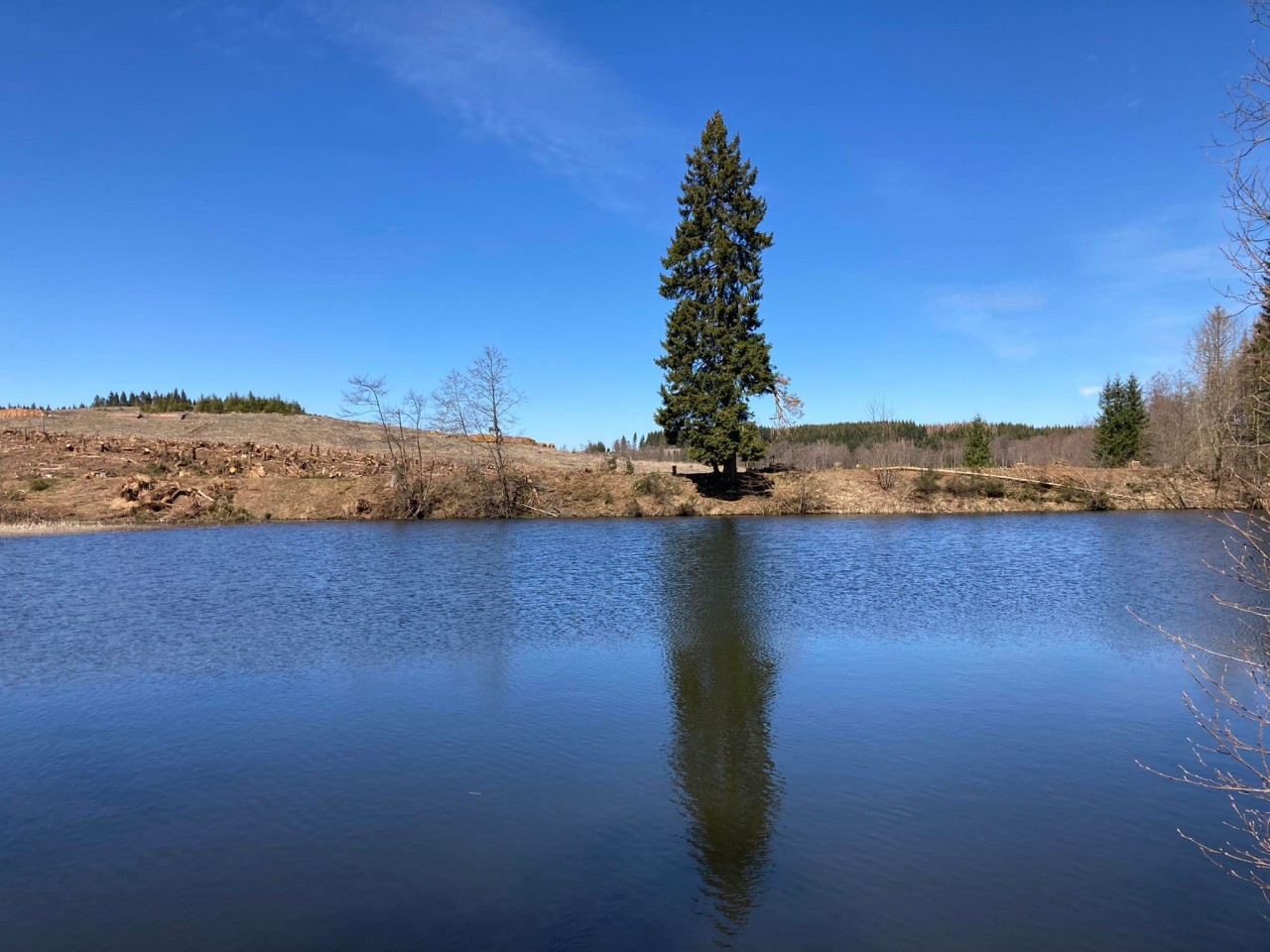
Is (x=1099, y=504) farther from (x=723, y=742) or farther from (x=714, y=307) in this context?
(x=723, y=742)

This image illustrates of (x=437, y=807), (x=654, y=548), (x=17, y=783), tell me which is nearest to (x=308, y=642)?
(x=17, y=783)

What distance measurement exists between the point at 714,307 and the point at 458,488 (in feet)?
66.4

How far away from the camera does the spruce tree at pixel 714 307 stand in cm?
4725

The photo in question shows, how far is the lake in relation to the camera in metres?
6.66

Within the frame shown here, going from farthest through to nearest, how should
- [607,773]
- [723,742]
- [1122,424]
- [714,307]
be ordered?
[1122,424] → [714,307] → [723,742] → [607,773]

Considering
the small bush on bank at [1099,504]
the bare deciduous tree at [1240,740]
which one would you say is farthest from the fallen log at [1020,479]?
the bare deciduous tree at [1240,740]

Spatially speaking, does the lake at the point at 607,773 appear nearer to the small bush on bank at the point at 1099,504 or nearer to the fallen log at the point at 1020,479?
the small bush on bank at the point at 1099,504

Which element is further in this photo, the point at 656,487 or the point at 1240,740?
the point at 656,487

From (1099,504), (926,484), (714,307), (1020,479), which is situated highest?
(714,307)

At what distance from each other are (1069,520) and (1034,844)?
40845 millimetres

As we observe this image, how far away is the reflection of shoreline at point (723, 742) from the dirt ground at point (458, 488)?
28756mm

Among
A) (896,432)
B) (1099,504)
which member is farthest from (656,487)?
(896,432)

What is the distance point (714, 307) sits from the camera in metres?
48.0

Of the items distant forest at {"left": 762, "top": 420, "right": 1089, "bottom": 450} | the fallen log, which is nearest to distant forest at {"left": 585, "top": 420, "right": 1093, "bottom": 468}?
distant forest at {"left": 762, "top": 420, "right": 1089, "bottom": 450}
